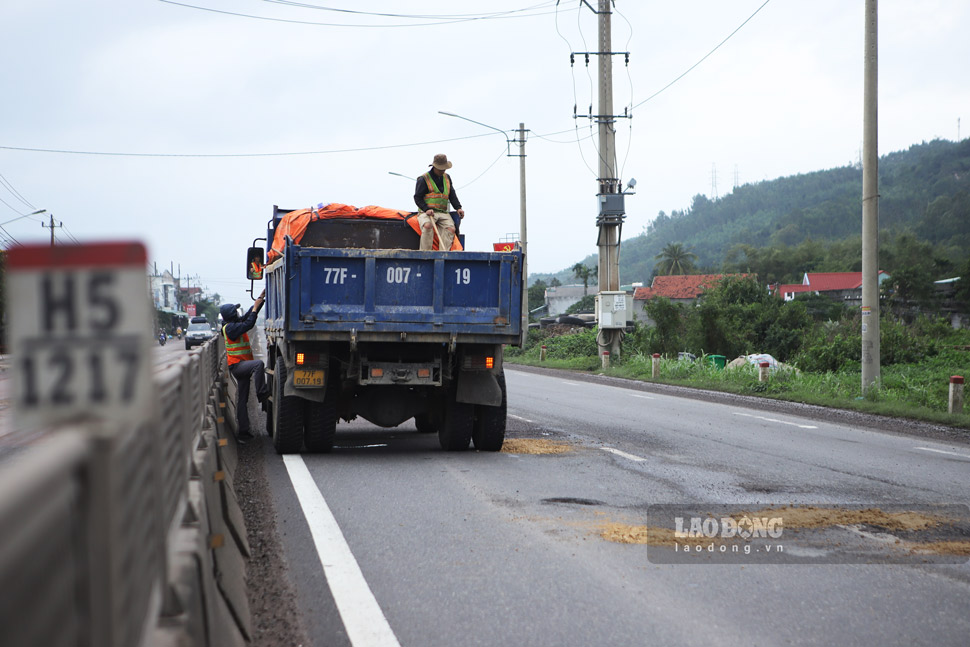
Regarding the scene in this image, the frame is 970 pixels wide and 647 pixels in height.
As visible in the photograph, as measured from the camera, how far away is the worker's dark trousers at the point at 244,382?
12.1 metres

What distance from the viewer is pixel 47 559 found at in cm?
162

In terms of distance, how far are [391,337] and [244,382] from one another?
3.27 meters

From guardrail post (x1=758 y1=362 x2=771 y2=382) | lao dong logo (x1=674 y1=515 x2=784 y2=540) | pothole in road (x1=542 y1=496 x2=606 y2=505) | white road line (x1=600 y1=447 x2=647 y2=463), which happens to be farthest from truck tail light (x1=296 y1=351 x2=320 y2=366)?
guardrail post (x1=758 y1=362 x2=771 y2=382)

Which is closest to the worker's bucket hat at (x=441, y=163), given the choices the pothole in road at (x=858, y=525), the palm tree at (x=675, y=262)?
the pothole in road at (x=858, y=525)

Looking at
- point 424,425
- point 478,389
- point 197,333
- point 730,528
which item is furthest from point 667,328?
point 197,333

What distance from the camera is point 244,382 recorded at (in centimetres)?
1245

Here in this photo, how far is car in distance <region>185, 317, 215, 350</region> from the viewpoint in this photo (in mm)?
55312

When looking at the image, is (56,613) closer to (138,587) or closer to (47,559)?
(47,559)

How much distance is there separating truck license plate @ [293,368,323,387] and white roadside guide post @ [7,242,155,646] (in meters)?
8.28

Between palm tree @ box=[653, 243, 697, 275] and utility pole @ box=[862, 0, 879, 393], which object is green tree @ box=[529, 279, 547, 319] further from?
utility pole @ box=[862, 0, 879, 393]

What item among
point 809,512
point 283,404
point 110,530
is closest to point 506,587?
point 809,512

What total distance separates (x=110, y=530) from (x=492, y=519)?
5493 millimetres

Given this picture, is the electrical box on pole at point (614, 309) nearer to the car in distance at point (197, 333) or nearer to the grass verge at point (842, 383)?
the grass verge at point (842, 383)

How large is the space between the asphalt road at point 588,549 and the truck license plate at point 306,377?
0.88 m
